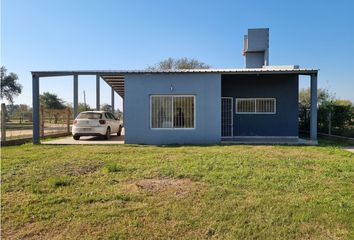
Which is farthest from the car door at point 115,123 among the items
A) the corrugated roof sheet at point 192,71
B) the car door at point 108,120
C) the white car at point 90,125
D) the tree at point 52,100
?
the tree at point 52,100

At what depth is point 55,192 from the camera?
605 cm

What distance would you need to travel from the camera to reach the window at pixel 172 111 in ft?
47.5

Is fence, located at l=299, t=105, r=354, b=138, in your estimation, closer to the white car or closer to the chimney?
the chimney

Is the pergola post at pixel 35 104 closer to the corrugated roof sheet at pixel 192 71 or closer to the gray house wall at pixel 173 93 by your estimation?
the corrugated roof sheet at pixel 192 71

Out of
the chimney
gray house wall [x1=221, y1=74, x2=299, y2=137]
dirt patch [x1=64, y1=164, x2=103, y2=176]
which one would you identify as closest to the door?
gray house wall [x1=221, y1=74, x2=299, y2=137]

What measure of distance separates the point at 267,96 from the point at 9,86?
1894 inches

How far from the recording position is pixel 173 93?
14.4 m

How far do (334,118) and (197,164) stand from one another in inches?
459

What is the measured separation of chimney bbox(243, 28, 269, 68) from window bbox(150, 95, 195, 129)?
8635mm

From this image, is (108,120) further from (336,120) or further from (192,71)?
(336,120)

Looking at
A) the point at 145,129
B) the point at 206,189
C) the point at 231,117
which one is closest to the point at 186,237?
the point at 206,189

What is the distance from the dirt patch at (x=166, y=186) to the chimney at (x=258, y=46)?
15.8 metres

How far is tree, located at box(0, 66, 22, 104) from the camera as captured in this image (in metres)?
52.8

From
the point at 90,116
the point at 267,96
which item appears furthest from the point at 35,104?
the point at 267,96
